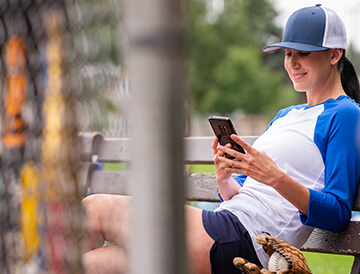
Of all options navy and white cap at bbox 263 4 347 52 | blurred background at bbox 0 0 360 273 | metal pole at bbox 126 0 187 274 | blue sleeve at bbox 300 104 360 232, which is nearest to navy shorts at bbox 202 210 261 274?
blue sleeve at bbox 300 104 360 232

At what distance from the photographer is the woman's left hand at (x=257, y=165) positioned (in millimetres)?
2131

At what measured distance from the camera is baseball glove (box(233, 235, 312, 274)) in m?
1.89

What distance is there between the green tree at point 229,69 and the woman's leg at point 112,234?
32524mm

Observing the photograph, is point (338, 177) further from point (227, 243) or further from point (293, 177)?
point (227, 243)

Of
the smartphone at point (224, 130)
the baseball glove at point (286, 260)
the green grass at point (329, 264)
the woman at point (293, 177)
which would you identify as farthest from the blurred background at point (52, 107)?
the green grass at point (329, 264)

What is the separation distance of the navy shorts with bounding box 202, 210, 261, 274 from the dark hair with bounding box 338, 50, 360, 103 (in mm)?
884

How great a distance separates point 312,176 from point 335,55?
58cm

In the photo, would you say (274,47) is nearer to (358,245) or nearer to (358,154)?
(358,154)

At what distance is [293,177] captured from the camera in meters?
2.35

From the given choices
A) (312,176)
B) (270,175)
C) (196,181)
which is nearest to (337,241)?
(312,176)

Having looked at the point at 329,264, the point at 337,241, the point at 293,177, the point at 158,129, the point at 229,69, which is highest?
the point at 229,69

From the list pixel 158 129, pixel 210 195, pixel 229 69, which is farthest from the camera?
pixel 229 69

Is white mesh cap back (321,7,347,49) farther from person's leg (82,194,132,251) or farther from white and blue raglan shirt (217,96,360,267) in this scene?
person's leg (82,194,132,251)

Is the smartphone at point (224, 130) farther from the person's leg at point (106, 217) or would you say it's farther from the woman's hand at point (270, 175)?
the person's leg at point (106, 217)
